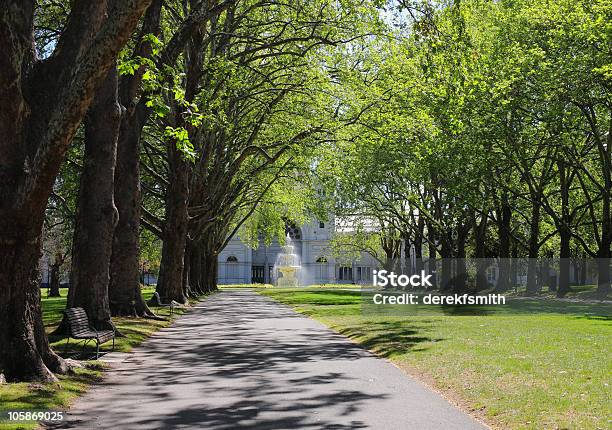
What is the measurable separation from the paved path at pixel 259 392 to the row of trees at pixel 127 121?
150 cm

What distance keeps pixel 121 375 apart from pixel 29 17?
5.23 meters

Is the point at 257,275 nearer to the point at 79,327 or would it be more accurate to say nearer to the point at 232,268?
the point at 232,268

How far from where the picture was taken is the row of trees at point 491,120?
25.9 m

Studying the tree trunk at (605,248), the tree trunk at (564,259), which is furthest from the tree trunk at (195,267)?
the tree trunk at (605,248)

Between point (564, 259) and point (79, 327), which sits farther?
point (564, 259)

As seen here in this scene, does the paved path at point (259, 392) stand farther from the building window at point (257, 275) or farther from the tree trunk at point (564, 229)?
the building window at point (257, 275)

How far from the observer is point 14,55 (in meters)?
9.32

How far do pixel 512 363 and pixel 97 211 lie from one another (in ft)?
29.4


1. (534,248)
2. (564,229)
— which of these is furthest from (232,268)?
(564,229)

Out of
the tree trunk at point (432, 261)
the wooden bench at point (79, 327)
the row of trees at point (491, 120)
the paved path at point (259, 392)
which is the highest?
the row of trees at point (491, 120)

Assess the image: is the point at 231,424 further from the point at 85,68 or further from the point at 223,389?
the point at 85,68

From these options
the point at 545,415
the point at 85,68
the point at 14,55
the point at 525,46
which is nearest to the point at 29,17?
the point at 14,55

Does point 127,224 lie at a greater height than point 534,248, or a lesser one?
greater

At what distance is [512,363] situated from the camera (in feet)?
40.1
